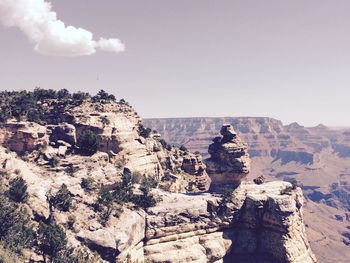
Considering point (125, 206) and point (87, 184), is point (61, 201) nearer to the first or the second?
point (87, 184)

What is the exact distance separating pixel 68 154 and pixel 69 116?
16.4m

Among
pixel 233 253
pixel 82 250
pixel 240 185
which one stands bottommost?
pixel 233 253

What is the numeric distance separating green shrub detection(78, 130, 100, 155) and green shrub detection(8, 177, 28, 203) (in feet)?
87.8

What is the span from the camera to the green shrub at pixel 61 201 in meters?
85.3

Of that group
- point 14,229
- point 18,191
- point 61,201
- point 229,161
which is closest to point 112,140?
point 61,201

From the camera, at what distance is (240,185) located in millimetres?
110625

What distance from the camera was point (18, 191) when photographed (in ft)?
269

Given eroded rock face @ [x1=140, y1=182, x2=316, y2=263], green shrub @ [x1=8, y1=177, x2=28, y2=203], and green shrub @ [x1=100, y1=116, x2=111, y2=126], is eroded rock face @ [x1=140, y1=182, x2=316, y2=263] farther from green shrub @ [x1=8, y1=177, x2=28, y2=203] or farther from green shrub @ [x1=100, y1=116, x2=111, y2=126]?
green shrub @ [x1=100, y1=116, x2=111, y2=126]

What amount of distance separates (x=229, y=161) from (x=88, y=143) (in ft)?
136

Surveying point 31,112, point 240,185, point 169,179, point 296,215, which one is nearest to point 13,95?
point 31,112

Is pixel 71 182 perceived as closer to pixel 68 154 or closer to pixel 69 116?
pixel 68 154

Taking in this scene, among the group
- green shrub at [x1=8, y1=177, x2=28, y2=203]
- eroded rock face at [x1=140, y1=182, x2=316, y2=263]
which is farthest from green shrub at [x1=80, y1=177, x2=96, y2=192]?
eroded rock face at [x1=140, y1=182, x2=316, y2=263]

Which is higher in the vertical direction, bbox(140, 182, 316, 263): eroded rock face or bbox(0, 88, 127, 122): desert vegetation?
bbox(0, 88, 127, 122): desert vegetation

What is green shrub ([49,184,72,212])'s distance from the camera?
85.3 m
